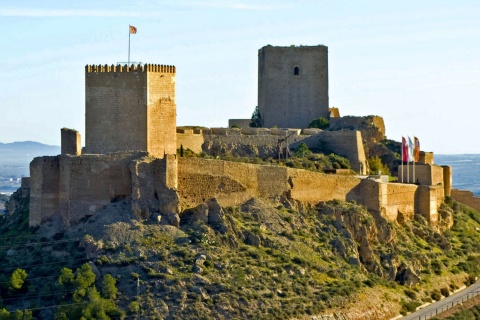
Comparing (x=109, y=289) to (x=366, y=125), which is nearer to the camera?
(x=109, y=289)

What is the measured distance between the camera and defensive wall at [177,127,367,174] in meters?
54.6

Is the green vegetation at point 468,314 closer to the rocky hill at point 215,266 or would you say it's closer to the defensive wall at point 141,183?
the rocky hill at point 215,266

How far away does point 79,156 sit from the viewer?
45500mm

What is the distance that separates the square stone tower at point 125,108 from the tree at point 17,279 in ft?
17.8

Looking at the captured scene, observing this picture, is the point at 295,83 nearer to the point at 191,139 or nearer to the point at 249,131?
the point at 249,131

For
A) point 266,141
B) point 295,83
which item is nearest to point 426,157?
point 295,83

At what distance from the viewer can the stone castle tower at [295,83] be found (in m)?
64.2

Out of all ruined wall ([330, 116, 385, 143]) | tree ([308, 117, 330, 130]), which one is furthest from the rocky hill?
tree ([308, 117, 330, 130])

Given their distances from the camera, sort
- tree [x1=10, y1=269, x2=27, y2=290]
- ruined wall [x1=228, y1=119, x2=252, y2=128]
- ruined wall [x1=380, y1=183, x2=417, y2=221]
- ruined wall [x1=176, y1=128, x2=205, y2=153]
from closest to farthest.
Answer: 1. tree [x1=10, y1=269, x2=27, y2=290]
2. ruined wall [x1=176, y1=128, x2=205, y2=153]
3. ruined wall [x1=380, y1=183, x2=417, y2=221]
4. ruined wall [x1=228, y1=119, x2=252, y2=128]

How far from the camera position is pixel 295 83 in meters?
64.2

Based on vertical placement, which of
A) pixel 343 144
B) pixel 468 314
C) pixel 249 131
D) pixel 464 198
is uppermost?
pixel 249 131

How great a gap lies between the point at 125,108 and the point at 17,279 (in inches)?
275

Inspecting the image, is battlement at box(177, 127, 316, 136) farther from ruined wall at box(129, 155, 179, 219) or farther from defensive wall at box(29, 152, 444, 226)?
ruined wall at box(129, 155, 179, 219)

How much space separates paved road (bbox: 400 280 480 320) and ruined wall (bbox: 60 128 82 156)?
39.3 ft
